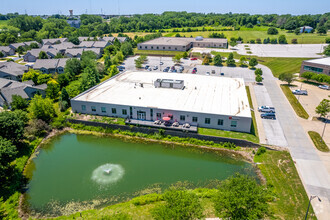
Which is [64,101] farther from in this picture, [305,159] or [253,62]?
[253,62]

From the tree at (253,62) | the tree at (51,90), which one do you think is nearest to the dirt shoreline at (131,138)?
the tree at (51,90)

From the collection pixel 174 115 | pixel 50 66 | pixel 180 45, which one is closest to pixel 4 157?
pixel 174 115

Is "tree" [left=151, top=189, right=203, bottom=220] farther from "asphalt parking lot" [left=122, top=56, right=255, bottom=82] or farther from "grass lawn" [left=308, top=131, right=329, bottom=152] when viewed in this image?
"asphalt parking lot" [left=122, top=56, right=255, bottom=82]

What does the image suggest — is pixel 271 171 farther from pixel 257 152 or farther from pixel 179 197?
pixel 179 197

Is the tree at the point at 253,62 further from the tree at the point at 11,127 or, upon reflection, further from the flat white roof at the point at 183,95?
the tree at the point at 11,127

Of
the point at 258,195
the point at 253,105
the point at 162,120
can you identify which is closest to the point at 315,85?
the point at 253,105

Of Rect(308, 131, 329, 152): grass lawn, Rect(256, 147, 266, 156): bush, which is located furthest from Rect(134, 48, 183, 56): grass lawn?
Rect(256, 147, 266, 156): bush

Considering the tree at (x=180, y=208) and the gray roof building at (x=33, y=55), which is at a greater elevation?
the gray roof building at (x=33, y=55)

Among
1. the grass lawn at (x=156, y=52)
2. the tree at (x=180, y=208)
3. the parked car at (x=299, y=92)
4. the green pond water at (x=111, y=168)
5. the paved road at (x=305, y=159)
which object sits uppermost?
the grass lawn at (x=156, y=52)
